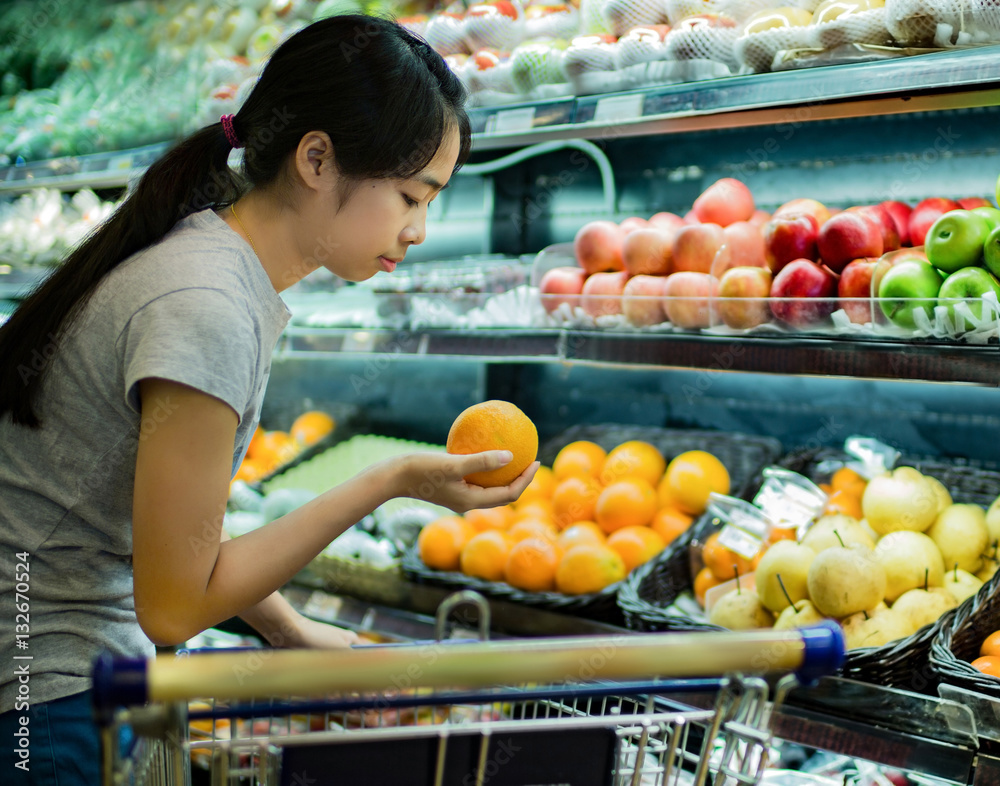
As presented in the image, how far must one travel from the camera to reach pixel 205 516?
2.88 ft

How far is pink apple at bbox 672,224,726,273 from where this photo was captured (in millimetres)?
1765

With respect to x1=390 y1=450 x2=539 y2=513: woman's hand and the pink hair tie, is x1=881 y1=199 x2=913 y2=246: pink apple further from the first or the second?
the pink hair tie

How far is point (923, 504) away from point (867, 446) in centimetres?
30

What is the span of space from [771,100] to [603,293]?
56cm

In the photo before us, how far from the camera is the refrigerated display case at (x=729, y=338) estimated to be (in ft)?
4.27

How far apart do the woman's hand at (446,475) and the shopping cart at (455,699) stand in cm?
32

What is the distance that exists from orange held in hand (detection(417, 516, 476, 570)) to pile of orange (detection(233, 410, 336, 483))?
92 centimetres

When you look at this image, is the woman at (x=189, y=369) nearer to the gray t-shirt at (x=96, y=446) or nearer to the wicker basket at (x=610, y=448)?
the gray t-shirt at (x=96, y=446)

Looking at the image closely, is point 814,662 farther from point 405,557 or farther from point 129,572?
point 405,557

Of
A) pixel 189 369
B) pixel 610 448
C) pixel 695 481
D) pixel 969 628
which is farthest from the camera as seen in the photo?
pixel 610 448

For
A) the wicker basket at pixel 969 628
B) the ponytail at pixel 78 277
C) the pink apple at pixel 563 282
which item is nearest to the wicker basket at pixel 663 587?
the wicker basket at pixel 969 628

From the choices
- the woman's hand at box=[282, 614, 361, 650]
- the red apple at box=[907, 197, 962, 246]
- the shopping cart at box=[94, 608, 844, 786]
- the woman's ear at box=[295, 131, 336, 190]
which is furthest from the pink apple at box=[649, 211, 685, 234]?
the shopping cart at box=[94, 608, 844, 786]

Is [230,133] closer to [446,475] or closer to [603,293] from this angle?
[446,475]

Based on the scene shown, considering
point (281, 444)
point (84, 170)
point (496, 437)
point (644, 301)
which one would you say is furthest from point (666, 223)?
point (84, 170)
